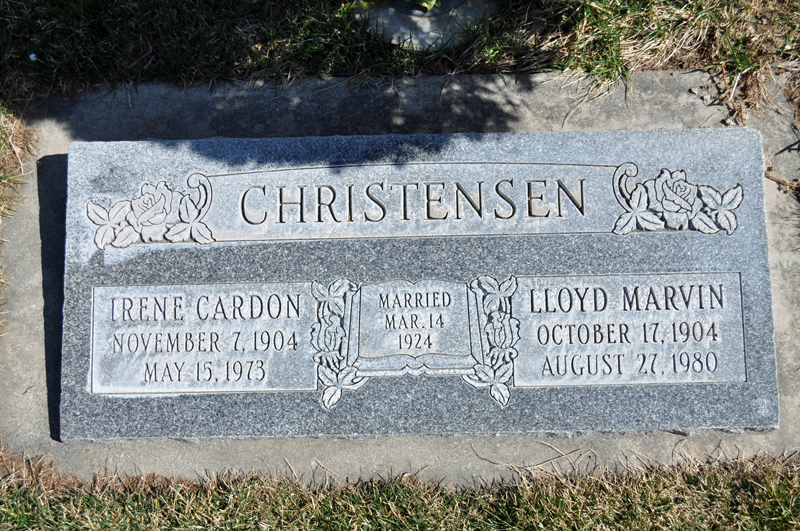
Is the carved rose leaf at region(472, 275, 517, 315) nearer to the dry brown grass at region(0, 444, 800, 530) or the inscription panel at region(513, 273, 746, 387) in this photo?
the inscription panel at region(513, 273, 746, 387)

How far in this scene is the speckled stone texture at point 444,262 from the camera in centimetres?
271

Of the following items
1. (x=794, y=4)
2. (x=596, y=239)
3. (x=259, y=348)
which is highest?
(x=794, y=4)

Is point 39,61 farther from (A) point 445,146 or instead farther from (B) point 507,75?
(B) point 507,75

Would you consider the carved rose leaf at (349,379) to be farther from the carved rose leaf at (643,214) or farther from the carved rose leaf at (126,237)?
the carved rose leaf at (643,214)

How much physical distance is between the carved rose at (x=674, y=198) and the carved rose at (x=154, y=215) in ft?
8.37

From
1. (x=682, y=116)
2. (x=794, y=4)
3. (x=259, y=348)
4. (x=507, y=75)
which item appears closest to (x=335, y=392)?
(x=259, y=348)

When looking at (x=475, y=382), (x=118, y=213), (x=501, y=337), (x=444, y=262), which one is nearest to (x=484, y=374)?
(x=475, y=382)

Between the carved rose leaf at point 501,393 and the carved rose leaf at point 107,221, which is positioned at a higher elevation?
the carved rose leaf at point 107,221

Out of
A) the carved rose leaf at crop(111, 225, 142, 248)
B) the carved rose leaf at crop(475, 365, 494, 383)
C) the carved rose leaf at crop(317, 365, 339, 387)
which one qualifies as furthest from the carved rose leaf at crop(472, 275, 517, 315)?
the carved rose leaf at crop(111, 225, 142, 248)

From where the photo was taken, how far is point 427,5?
3.16 meters

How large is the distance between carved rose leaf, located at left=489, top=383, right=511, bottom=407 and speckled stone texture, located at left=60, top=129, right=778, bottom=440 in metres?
0.02

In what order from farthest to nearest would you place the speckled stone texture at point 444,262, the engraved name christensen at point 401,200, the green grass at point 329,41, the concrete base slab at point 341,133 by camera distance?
the green grass at point 329,41, the concrete base slab at point 341,133, the engraved name christensen at point 401,200, the speckled stone texture at point 444,262

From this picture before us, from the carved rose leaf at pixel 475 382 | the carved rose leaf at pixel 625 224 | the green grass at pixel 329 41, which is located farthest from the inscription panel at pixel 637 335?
the green grass at pixel 329 41

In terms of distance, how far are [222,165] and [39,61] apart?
4.86 feet
